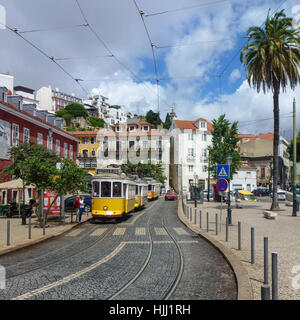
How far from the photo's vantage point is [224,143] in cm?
3634

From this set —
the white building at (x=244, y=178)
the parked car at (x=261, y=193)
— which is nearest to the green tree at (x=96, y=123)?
the white building at (x=244, y=178)

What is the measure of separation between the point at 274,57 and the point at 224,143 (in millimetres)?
12513

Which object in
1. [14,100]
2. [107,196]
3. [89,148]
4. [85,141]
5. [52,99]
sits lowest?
[107,196]

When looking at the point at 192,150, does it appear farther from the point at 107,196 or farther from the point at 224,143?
the point at 107,196

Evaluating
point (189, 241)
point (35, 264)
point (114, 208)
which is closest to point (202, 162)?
point (114, 208)

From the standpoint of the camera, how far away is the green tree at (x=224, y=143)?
35719 mm

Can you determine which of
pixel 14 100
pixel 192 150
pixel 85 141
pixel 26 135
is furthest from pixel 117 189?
pixel 85 141

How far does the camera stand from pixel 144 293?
675 cm

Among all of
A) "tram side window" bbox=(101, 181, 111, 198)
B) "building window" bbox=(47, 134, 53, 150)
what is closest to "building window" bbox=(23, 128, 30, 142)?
"building window" bbox=(47, 134, 53, 150)

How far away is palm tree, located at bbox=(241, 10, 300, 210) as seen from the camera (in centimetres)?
2559

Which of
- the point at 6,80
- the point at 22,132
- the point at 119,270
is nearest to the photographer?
the point at 119,270

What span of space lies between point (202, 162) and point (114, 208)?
56849 millimetres

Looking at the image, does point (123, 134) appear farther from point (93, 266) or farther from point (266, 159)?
point (93, 266)

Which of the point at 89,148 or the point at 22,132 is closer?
the point at 22,132
